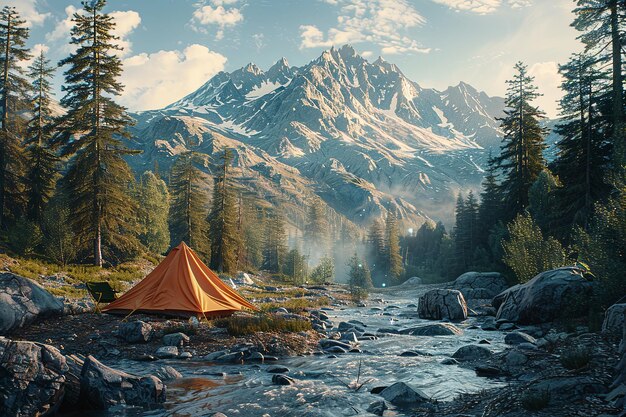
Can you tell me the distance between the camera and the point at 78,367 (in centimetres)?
720

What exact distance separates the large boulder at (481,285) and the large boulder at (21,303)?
29920 mm

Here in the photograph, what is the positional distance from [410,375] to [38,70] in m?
44.1

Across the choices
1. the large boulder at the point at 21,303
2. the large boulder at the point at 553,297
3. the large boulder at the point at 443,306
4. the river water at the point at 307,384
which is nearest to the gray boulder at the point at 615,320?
the river water at the point at 307,384

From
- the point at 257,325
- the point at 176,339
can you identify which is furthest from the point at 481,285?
the point at 176,339

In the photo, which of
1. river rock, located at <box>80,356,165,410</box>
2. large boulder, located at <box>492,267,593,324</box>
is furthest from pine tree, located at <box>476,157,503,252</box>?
river rock, located at <box>80,356,165,410</box>

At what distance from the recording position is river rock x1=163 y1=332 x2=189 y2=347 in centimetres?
1229

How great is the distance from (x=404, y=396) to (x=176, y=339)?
24.6 ft

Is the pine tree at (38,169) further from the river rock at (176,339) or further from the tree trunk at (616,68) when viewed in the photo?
the tree trunk at (616,68)

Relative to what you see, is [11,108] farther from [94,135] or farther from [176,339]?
[176,339]

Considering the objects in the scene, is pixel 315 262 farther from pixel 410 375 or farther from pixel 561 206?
pixel 410 375

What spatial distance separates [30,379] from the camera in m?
6.41

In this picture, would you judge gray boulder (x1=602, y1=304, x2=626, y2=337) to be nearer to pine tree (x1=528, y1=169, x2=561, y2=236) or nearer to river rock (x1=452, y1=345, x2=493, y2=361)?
river rock (x1=452, y1=345, x2=493, y2=361)

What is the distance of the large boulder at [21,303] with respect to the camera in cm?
1190

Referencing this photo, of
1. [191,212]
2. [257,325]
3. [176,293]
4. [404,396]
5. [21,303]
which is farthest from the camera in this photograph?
[191,212]
